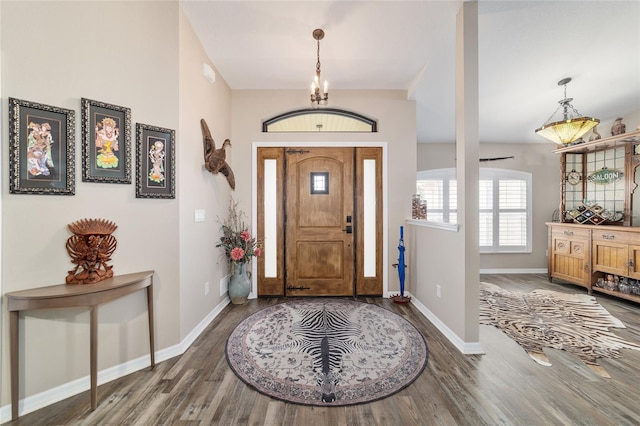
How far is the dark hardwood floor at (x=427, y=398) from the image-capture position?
150 centimetres

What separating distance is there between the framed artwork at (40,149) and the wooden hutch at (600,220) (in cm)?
605

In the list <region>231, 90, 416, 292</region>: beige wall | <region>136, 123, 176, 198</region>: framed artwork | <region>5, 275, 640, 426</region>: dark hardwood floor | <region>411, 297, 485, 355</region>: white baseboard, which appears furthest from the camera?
<region>231, 90, 416, 292</region>: beige wall

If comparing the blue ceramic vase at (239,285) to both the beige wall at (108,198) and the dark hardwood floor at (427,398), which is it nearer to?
the beige wall at (108,198)

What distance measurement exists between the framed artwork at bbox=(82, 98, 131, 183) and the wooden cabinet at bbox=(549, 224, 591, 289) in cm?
596

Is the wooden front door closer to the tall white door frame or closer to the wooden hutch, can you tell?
the tall white door frame

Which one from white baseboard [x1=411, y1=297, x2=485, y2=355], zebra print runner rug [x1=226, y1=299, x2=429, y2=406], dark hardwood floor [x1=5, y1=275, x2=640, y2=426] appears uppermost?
white baseboard [x1=411, y1=297, x2=485, y2=355]

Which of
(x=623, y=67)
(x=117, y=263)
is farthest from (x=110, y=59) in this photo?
(x=623, y=67)

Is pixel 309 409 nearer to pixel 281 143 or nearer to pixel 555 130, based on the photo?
pixel 281 143

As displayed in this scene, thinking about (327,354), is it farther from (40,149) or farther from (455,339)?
(40,149)

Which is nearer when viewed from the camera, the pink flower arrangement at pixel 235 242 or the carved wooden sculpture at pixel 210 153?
the carved wooden sculpture at pixel 210 153

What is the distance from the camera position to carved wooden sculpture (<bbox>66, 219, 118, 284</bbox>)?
5.61 feet

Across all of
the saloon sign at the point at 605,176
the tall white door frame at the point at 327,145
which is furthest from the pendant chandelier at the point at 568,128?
the tall white door frame at the point at 327,145

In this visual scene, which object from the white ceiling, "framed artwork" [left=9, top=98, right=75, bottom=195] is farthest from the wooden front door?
"framed artwork" [left=9, top=98, right=75, bottom=195]

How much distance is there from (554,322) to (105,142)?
4704 millimetres
